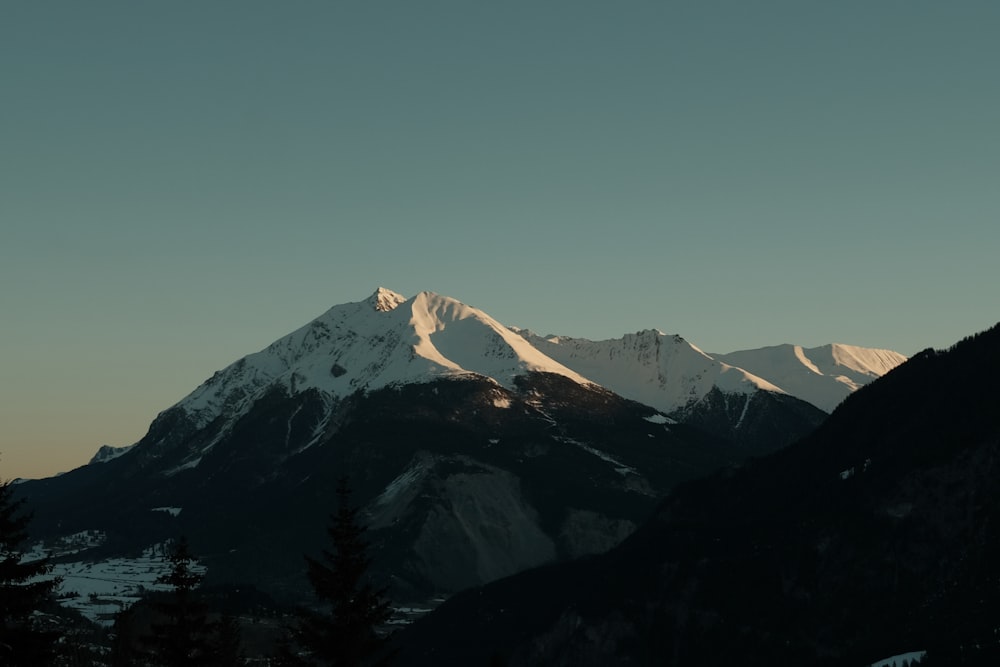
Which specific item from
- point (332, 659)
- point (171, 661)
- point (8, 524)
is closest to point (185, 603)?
point (171, 661)

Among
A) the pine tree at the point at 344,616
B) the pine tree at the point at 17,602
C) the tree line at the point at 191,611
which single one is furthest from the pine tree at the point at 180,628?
the pine tree at the point at 17,602

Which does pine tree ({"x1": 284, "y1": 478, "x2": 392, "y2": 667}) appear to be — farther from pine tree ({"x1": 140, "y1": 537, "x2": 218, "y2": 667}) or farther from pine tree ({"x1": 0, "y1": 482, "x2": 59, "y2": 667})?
pine tree ({"x1": 0, "y1": 482, "x2": 59, "y2": 667})

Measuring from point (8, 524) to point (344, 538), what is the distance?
19.6 metres

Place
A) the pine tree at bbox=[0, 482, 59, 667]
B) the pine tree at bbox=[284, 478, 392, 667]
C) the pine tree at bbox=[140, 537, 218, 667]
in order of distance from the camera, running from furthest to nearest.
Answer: the pine tree at bbox=[140, 537, 218, 667], the pine tree at bbox=[284, 478, 392, 667], the pine tree at bbox=[0, 482, 59, 667]

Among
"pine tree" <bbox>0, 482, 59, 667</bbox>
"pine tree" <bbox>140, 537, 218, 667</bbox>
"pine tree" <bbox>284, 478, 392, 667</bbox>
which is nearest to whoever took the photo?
"pine tree" <bbox>0, 482, 59, 667</bbox>

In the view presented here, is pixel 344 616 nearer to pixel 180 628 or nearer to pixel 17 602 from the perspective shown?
pixel 180 628

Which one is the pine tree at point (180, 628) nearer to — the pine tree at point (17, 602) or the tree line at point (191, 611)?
the tree line at point (191, 611)

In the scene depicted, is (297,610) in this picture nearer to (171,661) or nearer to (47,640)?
(171,661)

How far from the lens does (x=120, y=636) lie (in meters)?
166

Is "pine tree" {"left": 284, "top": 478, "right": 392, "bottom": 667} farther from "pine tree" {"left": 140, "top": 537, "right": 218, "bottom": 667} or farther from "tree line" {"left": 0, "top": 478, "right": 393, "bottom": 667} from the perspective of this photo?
"pine tree" {"left": 140, "top": 537, "right": 218, "bottom": 667}

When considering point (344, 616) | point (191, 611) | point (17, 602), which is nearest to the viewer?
point (17, 602)

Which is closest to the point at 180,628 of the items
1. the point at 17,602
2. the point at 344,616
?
the point at 344,616

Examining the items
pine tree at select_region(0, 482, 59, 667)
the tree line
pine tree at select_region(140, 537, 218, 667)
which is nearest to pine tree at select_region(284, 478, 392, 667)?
the tree line

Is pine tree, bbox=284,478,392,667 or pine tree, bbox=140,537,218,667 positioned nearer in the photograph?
pine tree, bbox=284,478,392,667
